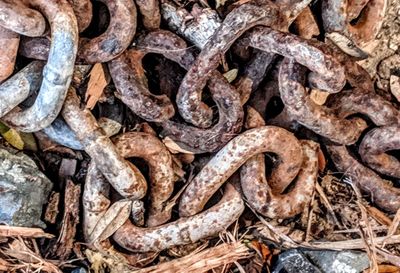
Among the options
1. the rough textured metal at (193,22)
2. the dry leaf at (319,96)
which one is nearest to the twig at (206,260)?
the dry leaf at (319,96)

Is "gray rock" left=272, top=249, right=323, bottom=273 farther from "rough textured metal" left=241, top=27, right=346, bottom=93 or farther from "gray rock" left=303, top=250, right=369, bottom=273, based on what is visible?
"rough textured metal" left=241, top=27, right=346, bottom=93

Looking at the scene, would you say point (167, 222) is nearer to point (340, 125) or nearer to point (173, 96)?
point (173, 96)

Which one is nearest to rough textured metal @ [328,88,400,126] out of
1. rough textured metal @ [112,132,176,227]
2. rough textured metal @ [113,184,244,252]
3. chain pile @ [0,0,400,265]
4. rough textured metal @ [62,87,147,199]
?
chain pile @ [0,0,400,265]

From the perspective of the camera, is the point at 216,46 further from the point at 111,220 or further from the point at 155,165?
the point at 111,220

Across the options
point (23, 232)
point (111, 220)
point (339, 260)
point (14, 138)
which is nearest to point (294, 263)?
point (339, 260)

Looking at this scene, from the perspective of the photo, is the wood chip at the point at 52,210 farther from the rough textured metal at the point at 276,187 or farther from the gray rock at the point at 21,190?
the rough textured metal at the point at 276,187

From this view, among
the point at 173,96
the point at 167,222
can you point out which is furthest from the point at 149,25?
the point at 167,222
